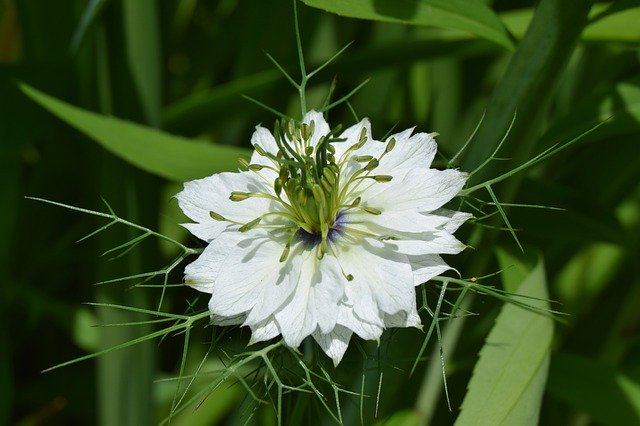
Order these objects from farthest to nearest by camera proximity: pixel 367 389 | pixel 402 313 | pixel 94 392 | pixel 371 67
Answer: pixel 94 392, pixel 371 67, pixel 367 389, pixel 402 313

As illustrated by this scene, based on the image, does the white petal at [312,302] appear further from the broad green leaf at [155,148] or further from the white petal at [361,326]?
the broad green leaf at [155,148]

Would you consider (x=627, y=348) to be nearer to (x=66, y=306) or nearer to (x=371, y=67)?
(x=371, y=67)

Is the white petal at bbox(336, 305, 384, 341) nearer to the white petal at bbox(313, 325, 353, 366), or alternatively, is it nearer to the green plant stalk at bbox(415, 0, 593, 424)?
the white petal at bbox(313, 325, 353, 366)

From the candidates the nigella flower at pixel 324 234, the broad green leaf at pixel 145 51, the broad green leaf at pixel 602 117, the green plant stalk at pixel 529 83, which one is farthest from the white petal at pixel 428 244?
the broad green leaf at pixel 145 51

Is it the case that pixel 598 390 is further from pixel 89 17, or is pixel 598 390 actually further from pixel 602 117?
pixel 89 17

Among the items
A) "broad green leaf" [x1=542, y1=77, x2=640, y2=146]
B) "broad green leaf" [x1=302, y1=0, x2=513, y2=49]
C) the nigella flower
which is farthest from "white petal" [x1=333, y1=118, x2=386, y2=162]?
"broad green leaf" [x1=542, y1=77, x2=640, y2=146]

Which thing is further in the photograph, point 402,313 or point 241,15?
point 241,15

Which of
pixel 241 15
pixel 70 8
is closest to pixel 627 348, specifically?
pixel 241 15

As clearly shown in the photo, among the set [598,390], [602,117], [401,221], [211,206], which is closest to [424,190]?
[401,221]
